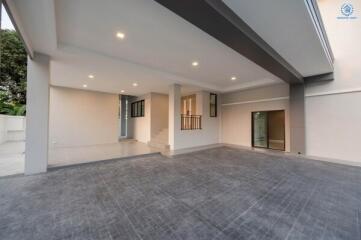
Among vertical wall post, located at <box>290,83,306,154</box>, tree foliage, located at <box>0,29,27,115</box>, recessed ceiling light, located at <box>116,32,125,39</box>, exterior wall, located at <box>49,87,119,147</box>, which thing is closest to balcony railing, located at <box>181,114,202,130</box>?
vertical wall post, located at <box>290,83,306,154</box>

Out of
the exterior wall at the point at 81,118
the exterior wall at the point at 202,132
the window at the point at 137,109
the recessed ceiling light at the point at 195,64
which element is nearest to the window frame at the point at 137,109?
the window at the point at 137,109

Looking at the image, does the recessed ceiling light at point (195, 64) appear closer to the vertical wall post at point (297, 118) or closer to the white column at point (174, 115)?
the white column at point (174, 115)

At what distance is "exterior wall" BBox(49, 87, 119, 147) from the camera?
24.7ft

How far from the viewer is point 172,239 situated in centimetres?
191

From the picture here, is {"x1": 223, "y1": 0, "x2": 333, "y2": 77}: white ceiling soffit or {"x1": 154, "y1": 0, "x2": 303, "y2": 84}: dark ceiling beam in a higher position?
{"x1": 223, "y1": 0, "x2": 333, "y2": 77}: white ceiling soffit

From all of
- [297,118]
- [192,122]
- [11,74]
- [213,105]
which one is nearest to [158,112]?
[192,122]

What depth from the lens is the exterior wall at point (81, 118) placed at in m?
7.54

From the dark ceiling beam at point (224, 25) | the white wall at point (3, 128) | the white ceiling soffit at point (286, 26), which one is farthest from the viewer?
the white wall at point (3, 128)

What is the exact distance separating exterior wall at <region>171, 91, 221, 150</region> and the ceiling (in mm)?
2058

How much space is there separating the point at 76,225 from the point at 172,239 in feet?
4.40

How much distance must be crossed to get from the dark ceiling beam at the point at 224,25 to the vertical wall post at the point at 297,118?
287 cm

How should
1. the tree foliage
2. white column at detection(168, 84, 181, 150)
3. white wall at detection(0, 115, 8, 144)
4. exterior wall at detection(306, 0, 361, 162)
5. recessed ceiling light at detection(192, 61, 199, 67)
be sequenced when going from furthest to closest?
1. the tree foliage
2. white wall at detection(0, 115, 8, 144)
3. white column at detection(168, 84, 181, 150)
4. exterior wall at detection(306, 0, 361, 162)
5. recessed ceiling light at detection(192, 61, 199, 67)

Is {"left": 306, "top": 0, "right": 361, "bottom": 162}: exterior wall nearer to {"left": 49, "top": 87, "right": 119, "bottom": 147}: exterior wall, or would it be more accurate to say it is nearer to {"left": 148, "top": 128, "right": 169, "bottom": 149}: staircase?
{"left": 148, "top": 128, "right": 169, "bottom": 149}: staircase

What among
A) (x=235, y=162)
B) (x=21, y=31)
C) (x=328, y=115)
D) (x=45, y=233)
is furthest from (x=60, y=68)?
(x=328, y=115)
